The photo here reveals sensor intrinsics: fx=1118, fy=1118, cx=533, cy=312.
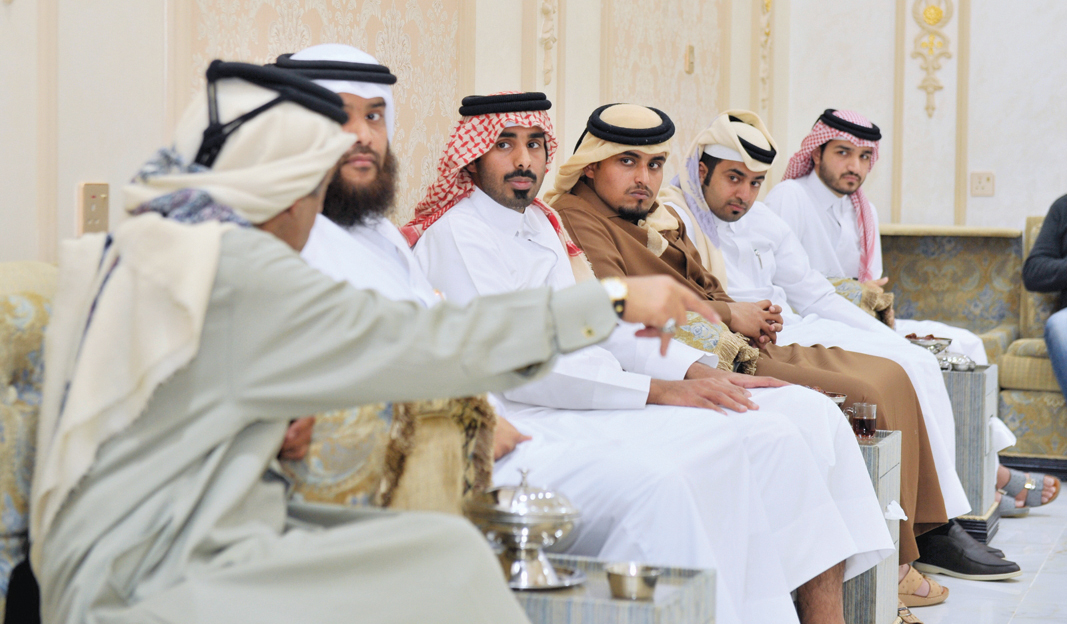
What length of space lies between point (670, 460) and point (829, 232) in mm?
3515

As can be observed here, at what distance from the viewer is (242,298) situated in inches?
61.1

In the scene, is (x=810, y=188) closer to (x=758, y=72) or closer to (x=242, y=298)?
(x=758, y=72)

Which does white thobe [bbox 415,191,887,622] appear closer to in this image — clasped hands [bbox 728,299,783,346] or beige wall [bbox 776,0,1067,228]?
clasped hands [bbox 728,299,783,346]

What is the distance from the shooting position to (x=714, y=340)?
3.63m

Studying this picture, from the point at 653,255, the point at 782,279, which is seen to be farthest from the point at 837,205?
the point at 653,255

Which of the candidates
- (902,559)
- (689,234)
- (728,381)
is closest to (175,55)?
(728,381)

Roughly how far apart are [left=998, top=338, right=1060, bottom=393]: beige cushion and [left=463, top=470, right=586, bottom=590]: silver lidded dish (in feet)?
14.9

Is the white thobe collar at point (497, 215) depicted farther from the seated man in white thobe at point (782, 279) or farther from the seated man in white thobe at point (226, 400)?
the seated man in white thobe at point (226, 400)

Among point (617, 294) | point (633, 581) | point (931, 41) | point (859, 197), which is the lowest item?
point (633, 581)

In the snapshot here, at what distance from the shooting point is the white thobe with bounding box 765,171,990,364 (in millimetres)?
5508

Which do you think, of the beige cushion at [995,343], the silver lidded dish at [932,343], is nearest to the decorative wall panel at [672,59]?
the silver lidded dish at [932,343]

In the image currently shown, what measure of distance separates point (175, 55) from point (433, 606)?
1.77 meters

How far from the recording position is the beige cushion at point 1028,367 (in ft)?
18.9

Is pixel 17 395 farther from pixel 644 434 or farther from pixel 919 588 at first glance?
pixel 919 588
